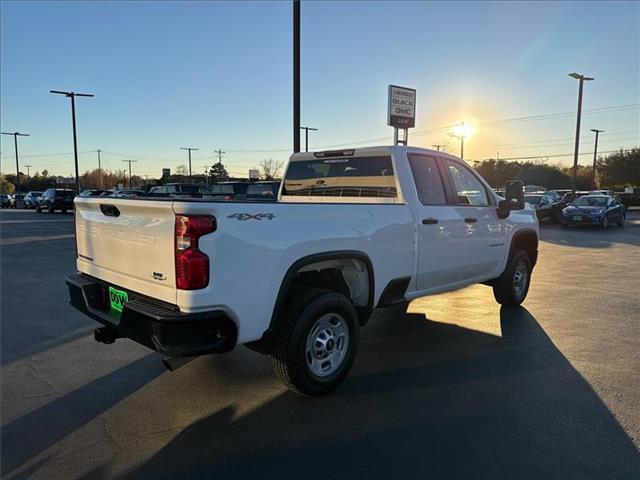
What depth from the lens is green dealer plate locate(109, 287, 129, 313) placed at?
3592mm

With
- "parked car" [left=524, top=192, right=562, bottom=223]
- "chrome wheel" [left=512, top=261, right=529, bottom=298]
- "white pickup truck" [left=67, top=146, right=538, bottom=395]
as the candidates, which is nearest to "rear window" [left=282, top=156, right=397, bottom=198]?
"white pickup truck" [left=67, top=146, right=538, bottom=395]

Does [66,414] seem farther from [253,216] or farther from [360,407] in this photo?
[360,407]

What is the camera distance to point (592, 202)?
21.4 m

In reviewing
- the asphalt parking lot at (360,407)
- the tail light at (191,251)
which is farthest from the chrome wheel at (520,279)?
the tail light at (191,251)

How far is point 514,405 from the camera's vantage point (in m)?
3.69

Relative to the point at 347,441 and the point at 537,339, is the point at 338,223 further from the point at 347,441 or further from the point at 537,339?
the point at 537,339

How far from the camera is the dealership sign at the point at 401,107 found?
1363 cm

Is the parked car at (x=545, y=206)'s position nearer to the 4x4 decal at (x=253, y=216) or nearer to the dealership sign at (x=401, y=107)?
the dealership sign at (x=401, y=107)

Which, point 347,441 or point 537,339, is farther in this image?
point 537,339

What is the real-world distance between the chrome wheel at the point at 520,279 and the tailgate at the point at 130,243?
16.4 ft

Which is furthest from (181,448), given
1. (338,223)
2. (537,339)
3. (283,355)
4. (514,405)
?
A: (537,339)

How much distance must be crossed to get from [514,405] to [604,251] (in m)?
11.4

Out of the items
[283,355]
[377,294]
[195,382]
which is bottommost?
[195,382]

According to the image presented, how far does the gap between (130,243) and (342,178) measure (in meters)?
2.60
